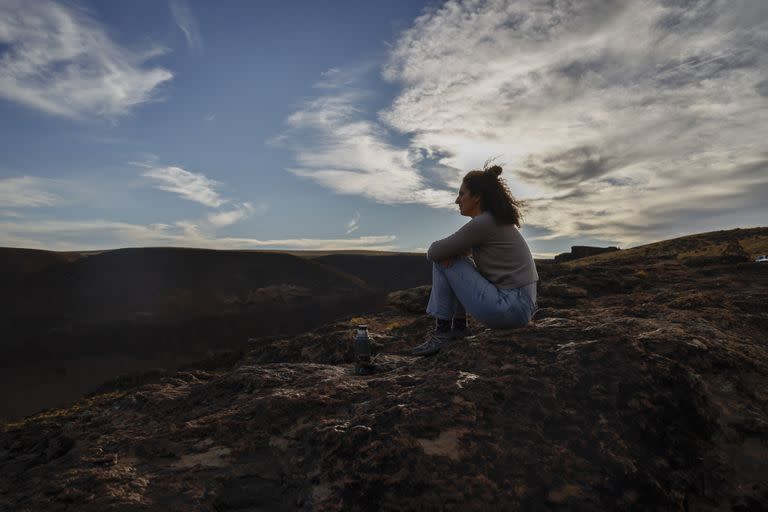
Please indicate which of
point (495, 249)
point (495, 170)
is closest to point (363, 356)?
point (495, 249)

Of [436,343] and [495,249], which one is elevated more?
[495,249]

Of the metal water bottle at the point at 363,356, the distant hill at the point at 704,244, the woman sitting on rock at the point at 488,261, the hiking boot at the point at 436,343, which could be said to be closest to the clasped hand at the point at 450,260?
the woman sitting on rock at the point at 488,261

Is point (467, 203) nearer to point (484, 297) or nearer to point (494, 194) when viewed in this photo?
point (494, 194)

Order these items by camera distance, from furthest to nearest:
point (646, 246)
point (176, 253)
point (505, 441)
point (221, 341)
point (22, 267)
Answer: point (176, 253)
point (22, 267)
point (646, 246)
point (221, 341)
point (505, 441)

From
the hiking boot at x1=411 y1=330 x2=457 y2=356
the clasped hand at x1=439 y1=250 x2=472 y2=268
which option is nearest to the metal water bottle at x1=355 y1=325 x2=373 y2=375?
the hiking boot at x1=411 y1=330 x2=457 y2=356

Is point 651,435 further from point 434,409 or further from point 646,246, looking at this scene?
point 646,246

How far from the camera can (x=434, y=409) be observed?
290cm

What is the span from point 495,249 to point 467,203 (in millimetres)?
588

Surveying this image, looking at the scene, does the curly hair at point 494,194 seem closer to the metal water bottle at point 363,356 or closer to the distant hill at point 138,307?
the metal water bottle at point 363,356

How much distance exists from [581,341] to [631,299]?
4637mm

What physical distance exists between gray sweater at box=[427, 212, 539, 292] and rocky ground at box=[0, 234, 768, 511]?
1.83 feet

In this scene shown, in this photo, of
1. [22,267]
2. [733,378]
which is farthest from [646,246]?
[22,267]

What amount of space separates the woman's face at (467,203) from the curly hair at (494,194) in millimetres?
42

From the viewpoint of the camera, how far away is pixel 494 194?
437 centimetres
